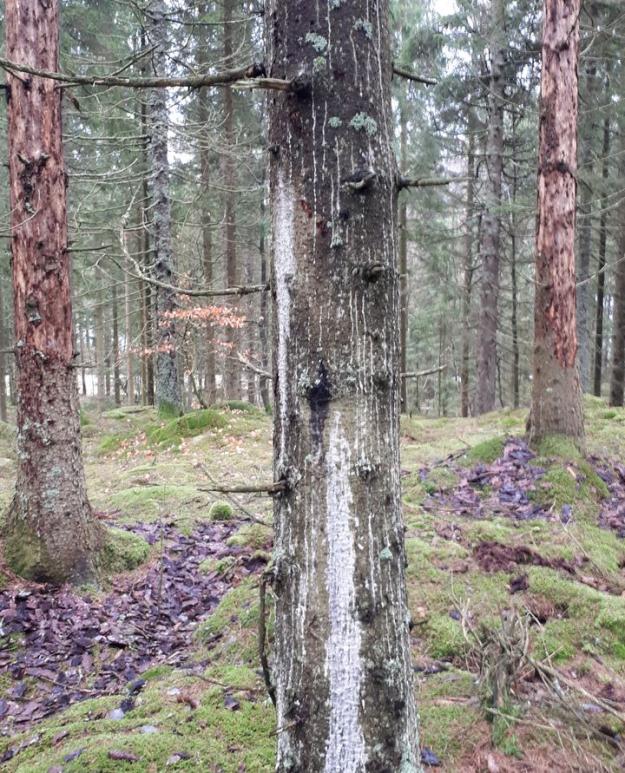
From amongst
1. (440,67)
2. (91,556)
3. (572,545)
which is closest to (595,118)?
(440,67)

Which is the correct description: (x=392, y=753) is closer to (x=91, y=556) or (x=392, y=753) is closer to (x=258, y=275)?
(x=91, y=556)

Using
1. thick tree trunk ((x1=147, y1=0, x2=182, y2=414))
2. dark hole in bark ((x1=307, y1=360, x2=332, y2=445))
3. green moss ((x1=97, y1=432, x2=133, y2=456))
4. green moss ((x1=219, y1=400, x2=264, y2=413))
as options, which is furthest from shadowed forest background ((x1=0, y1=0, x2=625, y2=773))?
thick tree trunk ((x1=147, y1=0, x2=182, y2=414))

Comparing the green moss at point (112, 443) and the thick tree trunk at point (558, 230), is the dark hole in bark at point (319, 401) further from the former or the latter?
the green moss at point (112, 443)

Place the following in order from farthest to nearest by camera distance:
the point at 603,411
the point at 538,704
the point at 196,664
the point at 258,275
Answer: the point at 258,275
the point at 603,411
the point at 196,664
the point at 538,704

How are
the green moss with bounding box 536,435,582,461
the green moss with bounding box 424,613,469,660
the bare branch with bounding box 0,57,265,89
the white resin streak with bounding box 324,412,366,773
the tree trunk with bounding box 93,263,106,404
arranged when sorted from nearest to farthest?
the bare branch with bounding box 0,57,265,89
the white resin streak with bounding box 324,412,366,773
the green moss with bounding box 424,613,469,660
the green moss with bounding box 536,435,582,461
the tree trunk with bounding box 93,263,106,404

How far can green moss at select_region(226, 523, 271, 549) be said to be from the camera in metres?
4.75

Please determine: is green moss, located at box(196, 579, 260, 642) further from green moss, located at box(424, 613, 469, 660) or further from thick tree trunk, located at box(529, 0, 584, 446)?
thick tree trunk, located at box(529, 0, 584, 446)

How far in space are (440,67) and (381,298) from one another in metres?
14.2

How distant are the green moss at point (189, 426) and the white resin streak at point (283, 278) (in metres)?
9.03

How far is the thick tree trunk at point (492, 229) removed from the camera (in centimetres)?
1159

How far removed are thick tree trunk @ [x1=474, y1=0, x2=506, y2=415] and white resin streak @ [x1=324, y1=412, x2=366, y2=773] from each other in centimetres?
1083

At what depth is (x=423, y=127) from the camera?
15.1 m

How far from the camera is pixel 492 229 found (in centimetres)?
1241

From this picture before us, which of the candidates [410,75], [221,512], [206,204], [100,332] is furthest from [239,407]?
[100,332]
